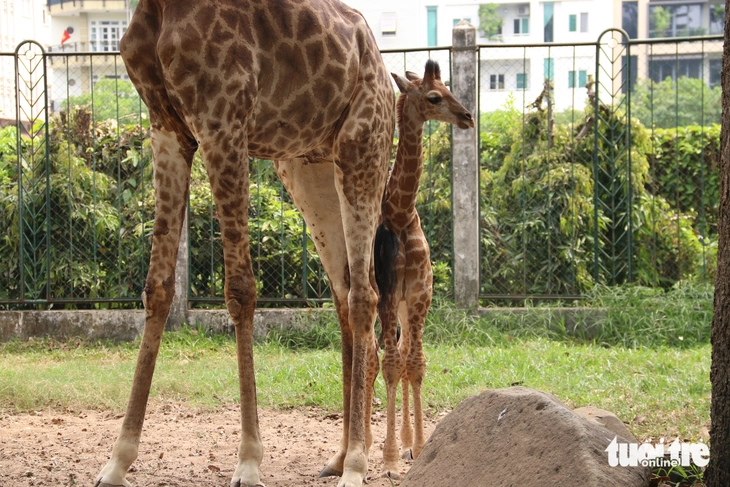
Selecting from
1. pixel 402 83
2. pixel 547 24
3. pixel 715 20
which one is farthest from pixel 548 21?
pixel 402 83

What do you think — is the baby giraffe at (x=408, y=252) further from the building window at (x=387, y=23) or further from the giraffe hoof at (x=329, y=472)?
Answer: the building window at (x=387, y=23)

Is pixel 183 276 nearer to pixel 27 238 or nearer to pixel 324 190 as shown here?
A: pixel 27 238

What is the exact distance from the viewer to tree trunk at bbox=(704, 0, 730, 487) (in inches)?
126

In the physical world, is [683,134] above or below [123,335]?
above

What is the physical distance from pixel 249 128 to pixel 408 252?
1499mm

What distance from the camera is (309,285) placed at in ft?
30.8

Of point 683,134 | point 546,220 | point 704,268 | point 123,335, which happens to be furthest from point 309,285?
point 683,134

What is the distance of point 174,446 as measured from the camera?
5133 mm

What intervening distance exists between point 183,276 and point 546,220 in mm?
4154

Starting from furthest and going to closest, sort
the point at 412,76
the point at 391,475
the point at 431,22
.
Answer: the point at 431,22 → the point at 412,76 → the point at 391,475

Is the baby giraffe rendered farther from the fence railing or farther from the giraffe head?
the fence railing

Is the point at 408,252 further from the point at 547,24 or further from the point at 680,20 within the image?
the point at 680,20

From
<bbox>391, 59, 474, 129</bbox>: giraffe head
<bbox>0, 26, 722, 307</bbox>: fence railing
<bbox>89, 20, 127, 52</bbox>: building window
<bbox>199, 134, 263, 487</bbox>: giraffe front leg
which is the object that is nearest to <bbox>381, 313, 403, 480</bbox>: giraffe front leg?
<bbox>199, 134, 263, 487</bbox>: giraffe front leg

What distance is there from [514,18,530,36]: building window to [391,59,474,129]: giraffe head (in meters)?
48.2
